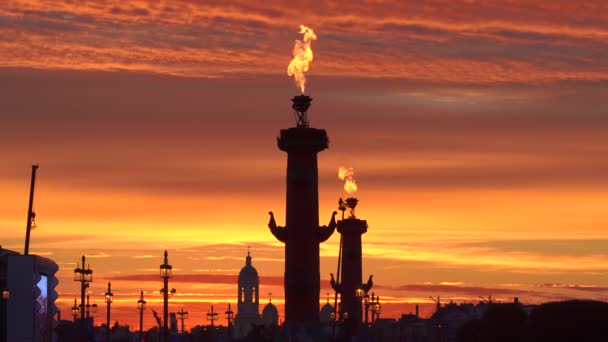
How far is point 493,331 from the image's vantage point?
506 feet

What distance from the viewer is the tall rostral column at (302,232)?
156 metres

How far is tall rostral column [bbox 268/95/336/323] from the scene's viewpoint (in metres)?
156

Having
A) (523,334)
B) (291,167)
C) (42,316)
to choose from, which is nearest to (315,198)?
(291,167)

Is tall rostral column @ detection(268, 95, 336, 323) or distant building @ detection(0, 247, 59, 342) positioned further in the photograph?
tall rostral column @ detection(268, 95, 336, 323)

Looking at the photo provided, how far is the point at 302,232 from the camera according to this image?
156375mm

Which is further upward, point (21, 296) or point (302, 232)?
point (302, 232)

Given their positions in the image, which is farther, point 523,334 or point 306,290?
point 306,290

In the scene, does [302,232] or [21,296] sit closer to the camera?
[21,296]

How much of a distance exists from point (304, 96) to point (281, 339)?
86.6ft

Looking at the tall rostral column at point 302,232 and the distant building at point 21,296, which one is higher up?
the tall rostral column at point 302,232

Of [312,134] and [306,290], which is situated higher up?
[312,134]

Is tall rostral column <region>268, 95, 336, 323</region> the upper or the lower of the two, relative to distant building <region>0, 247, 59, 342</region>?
upper

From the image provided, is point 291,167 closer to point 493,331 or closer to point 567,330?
point 493,331

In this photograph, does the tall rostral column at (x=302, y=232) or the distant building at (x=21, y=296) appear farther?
the tall rostral column at (x=302, y=232)
